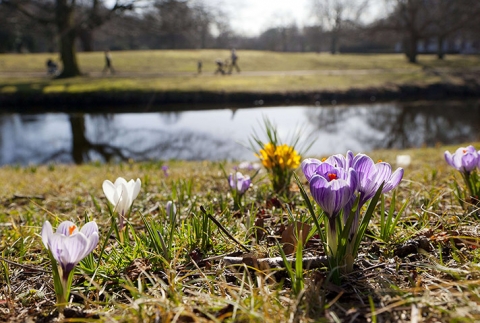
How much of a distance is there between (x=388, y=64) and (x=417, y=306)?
32938mm

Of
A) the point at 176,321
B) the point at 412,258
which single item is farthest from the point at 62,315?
the point at 412,258

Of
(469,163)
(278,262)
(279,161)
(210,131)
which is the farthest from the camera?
(210,131)

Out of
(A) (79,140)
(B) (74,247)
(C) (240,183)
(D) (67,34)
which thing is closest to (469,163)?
(C) (240,183)

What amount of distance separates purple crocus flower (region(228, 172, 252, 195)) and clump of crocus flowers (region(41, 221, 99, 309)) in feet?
3.27

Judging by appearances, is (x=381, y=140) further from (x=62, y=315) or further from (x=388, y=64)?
(x=388, y=64)

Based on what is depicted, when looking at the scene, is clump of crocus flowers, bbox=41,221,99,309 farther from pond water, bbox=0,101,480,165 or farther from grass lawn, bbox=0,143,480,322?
pond water, bbox=0,101,480,165

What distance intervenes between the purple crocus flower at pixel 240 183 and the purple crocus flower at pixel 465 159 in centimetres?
96

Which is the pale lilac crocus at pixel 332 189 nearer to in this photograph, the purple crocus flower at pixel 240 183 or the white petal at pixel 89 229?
the white petal at pixel 89 229

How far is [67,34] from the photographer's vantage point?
19344mm

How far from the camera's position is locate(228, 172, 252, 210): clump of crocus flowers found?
6.66ft

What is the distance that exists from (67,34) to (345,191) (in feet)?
70.0

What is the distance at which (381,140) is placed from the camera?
10.7 m

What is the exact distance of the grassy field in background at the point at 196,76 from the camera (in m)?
17.2

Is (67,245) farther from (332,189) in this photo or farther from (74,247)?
(332,189)
